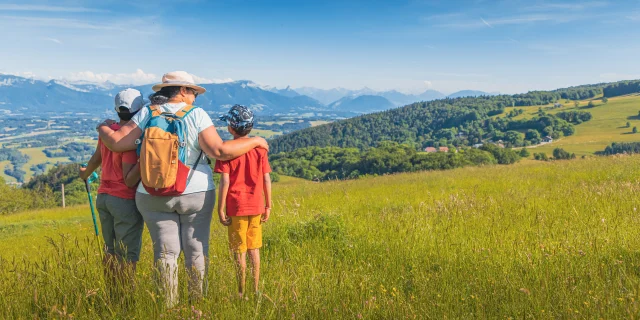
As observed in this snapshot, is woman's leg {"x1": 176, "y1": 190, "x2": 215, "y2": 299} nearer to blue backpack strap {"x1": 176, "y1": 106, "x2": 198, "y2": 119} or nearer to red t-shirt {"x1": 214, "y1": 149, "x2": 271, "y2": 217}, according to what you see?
red t-shirt {"x1": 214, "y1": 149, "x2": 271, "y2": 217}

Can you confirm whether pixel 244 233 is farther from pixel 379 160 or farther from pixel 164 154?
pixel 379 160

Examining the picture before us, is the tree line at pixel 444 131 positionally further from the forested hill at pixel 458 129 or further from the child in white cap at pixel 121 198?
the child in white cap at pixel 121 198

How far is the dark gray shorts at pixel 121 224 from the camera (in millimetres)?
3436

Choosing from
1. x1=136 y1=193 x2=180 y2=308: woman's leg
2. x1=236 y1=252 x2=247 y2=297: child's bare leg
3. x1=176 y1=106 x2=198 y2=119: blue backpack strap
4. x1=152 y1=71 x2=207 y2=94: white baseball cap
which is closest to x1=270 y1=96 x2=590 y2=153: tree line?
x1=236 y1=252 x2=247 y2=297: child's bare leg

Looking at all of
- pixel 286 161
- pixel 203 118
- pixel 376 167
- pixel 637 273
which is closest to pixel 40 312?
pixel 203 118

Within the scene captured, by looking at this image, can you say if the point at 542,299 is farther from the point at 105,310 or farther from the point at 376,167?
the point at 376,167

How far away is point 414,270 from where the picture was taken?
3.98 m

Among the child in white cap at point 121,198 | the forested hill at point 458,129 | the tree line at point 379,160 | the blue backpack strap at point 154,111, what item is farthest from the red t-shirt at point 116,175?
the forested hill at point 458,129

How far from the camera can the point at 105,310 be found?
2.97 meters

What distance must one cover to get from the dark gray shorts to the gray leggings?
11.8 inches

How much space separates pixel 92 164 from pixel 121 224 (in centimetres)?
77

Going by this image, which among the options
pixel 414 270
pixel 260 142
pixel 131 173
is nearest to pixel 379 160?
pixel 414 270

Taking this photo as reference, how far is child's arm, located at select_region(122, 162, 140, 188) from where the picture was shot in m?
3.31

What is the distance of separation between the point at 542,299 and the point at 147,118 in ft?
10.6
